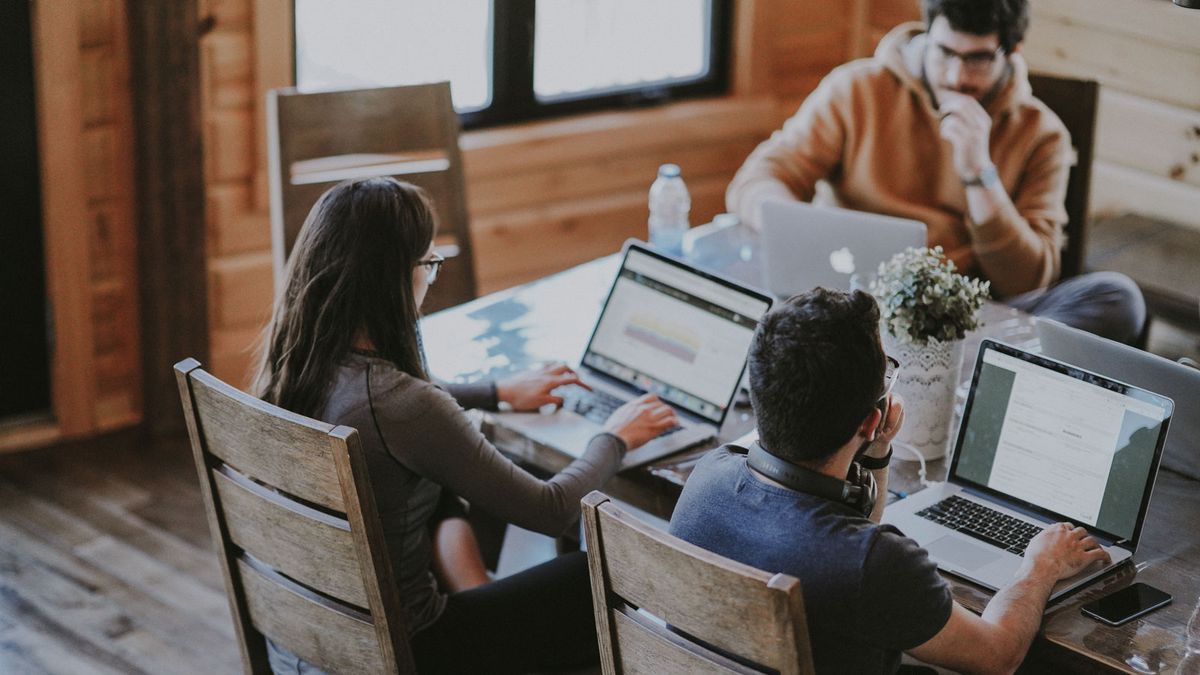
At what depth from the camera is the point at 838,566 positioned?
1516mm

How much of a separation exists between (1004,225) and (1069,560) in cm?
118

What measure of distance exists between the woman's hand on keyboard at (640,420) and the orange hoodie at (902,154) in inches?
37.8

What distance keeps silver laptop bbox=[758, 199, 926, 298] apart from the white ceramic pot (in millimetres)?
267

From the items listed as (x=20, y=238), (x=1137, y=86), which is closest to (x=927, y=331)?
(x=1137, y=86)

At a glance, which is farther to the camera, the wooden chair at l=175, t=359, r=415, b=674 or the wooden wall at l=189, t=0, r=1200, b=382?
the wooden wall at l=189, t=0, r=1200, b=382

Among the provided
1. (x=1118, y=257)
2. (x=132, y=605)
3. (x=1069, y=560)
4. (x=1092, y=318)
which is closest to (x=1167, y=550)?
(x=1069, y=560)

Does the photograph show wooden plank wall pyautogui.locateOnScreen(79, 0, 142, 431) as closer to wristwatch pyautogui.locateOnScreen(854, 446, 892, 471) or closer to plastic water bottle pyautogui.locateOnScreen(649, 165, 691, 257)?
plastic water bottle pyautogui.locateOnScreen(649, 165, 691, 257)

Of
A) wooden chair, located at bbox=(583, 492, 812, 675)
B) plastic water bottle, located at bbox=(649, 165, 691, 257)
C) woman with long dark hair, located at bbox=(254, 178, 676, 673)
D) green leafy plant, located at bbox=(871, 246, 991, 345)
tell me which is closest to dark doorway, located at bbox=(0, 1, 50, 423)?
plastic water bottle, located at bbox=(649, 165, 691, 257)

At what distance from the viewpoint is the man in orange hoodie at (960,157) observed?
114 inches

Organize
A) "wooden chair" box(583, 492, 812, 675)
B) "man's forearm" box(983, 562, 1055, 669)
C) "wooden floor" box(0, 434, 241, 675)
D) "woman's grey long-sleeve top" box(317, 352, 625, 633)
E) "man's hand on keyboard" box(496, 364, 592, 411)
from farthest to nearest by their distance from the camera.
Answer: "wooden floor" box(0, 434, 241, 675), "man's hand on keyboard" box(496, 364, 592, 411), "woman's grey long-sleeve top" box(317, 352, 625, 633), "man's forearm" box(983, 562, 1055, 669), "wooden chair" box(583, 492, 812, 675)

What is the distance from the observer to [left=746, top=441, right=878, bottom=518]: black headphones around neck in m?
1.59

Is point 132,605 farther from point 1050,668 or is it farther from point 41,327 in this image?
point 1050,668

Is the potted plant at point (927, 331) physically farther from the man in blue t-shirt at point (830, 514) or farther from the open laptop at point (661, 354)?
the man in blue t-shirt at point (830, 514)

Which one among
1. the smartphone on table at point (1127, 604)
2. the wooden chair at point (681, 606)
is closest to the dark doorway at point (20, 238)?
the wooden chair at point (681, 606)
